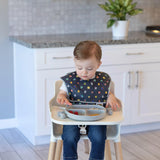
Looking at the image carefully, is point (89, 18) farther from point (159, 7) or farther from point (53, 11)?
point (159, 7)

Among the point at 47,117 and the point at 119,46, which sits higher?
the point at 119,46

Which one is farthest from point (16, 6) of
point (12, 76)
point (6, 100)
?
point (6, 100)

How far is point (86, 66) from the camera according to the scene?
219 cm

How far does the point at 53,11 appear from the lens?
11.8 feet

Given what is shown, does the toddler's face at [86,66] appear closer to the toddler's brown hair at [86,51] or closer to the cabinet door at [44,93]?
the toddler's brown hair at [86,51]

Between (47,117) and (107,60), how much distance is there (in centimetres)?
67

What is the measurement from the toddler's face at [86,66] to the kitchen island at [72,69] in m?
0.85

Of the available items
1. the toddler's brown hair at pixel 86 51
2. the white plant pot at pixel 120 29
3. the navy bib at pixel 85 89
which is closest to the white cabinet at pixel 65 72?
the white plant pot at pixel 120 29

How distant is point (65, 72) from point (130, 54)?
580 mm

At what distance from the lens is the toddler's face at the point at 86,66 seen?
219 cm

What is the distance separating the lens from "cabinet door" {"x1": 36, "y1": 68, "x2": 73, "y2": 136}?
307 centimetres

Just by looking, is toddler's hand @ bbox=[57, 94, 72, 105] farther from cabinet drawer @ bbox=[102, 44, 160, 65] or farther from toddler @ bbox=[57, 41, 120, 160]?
cabinet drawer @ bbox=[102, 44, 160, 65]

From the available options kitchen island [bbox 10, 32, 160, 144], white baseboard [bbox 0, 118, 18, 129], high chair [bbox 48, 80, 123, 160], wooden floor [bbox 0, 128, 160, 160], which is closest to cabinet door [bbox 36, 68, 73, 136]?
kitchen island [bbox 10, 32, 160, 144]

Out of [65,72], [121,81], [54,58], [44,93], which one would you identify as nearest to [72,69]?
[65,72]
